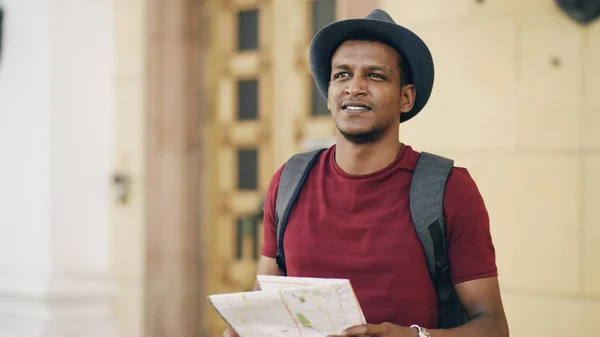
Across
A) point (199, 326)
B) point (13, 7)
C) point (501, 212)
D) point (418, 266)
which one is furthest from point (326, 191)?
point (13, 7)

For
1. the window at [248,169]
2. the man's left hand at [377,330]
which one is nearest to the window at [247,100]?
the window at [248,169]

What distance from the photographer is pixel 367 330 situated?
2.03m

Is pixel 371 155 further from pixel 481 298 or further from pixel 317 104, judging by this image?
pixel 317 104

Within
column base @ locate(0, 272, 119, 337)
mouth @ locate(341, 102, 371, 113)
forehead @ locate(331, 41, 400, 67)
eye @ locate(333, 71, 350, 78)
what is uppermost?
forehead @ locate(331, 41, 400, 67)

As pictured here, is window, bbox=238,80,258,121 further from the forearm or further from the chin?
the forearm

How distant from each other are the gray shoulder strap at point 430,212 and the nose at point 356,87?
261mm

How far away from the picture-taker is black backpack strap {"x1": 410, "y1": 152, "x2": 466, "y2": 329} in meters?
2.17

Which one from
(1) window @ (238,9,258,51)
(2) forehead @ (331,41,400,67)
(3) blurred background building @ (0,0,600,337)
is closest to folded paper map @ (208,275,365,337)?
(2) forehead @ (331,41,400,67)

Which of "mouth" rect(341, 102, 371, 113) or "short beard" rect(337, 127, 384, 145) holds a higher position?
"mouth" rect(341, 102, 371, 113)

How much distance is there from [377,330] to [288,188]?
0.52 metres

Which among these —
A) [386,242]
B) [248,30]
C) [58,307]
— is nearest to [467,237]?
[386,242]

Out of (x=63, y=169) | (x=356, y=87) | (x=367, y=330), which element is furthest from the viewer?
(x=63, y=169)

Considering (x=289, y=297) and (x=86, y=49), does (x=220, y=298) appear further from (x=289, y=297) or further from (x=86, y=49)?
(x=86, y=49)

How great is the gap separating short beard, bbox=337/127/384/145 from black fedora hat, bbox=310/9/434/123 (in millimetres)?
166
